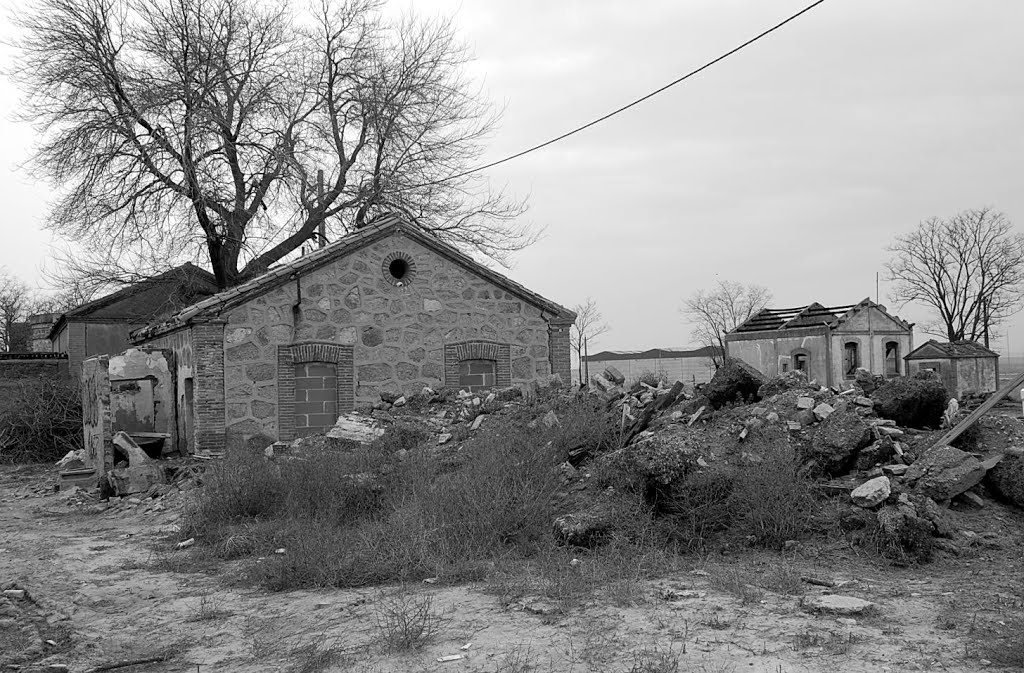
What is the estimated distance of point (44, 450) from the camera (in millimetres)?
19500

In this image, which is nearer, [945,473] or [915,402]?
[945,473]

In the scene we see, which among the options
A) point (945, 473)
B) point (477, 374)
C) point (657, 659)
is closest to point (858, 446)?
point (945, 473)

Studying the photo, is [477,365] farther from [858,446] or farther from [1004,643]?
[1004,643]

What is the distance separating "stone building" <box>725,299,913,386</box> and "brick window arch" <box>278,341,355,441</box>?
723 inches

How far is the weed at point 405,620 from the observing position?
535cm

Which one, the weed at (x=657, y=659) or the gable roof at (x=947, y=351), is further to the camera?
the gable roof at (x=947, y=351)

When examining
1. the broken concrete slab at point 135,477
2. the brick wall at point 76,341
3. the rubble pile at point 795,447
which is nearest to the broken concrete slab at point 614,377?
the rubble pile at point 795,447

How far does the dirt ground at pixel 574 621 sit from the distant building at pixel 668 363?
31.1 metres

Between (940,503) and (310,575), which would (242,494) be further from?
(940,503)

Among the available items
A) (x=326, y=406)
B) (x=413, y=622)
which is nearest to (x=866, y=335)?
(x=326, y=406)

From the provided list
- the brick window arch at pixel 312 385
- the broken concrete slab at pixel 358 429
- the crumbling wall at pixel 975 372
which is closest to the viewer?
the broken concrete slab at pixel 358 429

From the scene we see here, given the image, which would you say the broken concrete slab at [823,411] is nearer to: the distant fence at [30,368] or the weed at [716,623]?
the weed at [716,623]

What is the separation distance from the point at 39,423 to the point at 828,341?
24.3 metres

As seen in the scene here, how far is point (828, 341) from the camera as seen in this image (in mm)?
30219
